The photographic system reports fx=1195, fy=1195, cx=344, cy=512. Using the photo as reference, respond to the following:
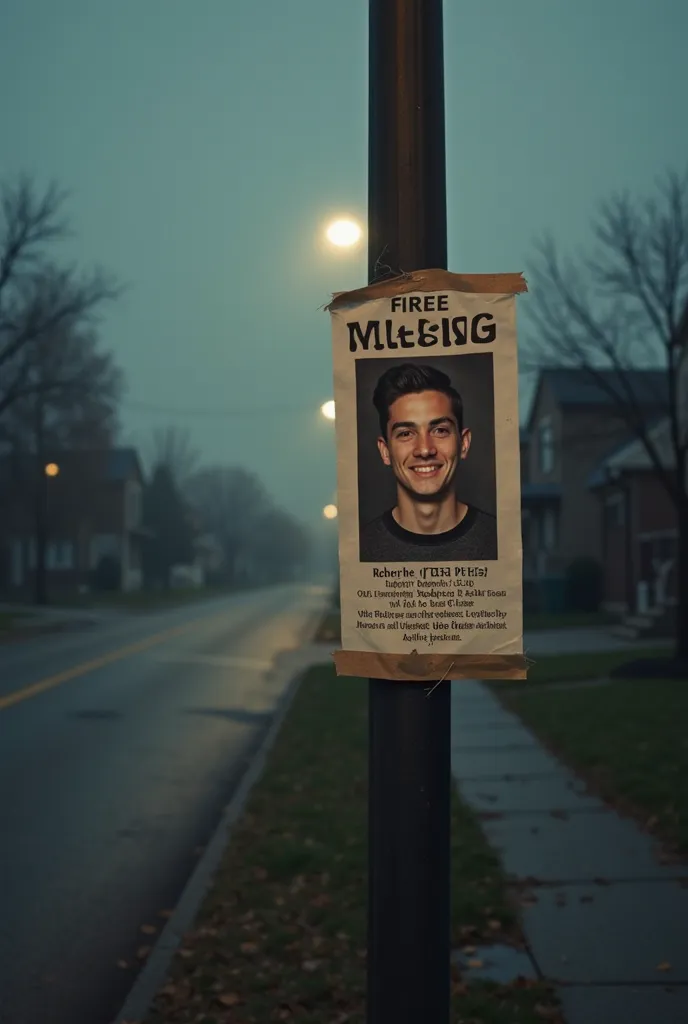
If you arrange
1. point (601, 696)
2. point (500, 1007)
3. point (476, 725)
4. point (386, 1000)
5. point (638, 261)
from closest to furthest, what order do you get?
point (386, 1000) → point (500, 1007) → point (476, 725) → point (601, 696) → point (638, 261)

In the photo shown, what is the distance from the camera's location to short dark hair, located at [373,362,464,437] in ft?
11.2

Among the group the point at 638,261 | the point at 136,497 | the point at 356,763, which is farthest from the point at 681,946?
the point at 136,497

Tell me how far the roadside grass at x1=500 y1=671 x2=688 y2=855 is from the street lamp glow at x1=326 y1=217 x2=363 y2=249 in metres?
4.30

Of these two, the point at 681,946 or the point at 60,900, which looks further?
the point at 60,900

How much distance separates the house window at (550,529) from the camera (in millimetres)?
40312

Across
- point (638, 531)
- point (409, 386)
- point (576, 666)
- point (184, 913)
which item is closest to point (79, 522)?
point (638, 531)

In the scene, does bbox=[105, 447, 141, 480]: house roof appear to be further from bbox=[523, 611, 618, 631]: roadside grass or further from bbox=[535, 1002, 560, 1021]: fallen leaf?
bbox=[535, 1002, 560, 1021]: fallen leaf

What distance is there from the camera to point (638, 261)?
57.4 ft

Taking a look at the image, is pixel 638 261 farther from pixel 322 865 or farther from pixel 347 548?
pixel 347 548

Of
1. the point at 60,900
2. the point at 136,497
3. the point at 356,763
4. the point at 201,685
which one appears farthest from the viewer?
the point at 136,497

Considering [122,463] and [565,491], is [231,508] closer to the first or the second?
[122,463]

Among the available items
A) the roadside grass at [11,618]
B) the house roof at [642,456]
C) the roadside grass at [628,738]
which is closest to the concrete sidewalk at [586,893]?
the roadside grass at [628,738]

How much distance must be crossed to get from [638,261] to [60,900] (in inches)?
524

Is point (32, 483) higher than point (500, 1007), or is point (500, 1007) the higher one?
point (32, 483)
